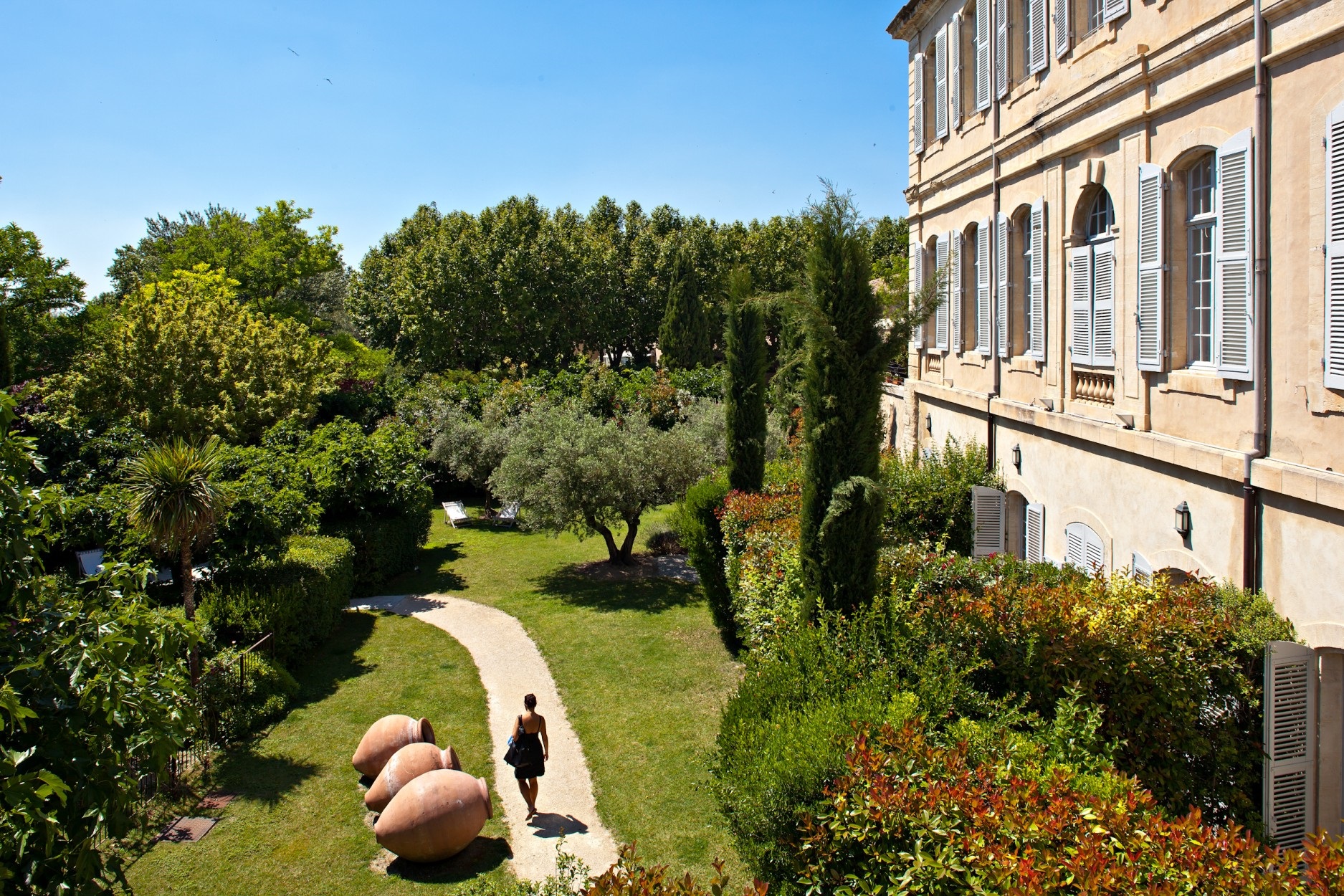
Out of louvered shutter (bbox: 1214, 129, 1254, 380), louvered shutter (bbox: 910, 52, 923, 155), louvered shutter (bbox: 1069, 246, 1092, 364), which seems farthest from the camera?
louvered shutter (bbox: 910, 52, 923, 155)

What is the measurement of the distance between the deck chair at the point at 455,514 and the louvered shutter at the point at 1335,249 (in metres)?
23.2

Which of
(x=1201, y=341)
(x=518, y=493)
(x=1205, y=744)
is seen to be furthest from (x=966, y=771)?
(x=518, y=493)

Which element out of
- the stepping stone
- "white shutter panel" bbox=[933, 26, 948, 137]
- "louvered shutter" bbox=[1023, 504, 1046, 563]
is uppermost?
"white shutter panel" bbox=[933, 26, 948, 137]

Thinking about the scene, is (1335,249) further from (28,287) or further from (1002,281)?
(28,287)

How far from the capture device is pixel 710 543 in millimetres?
16016

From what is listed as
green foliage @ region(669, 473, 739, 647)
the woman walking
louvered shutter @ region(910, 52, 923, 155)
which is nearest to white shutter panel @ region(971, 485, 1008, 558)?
green foliage @ region(669, 473, 739, 647)

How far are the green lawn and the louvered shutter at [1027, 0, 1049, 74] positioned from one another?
381 inches

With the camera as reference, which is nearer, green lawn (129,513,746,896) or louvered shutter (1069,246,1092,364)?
green lawn (129,513,746,896)

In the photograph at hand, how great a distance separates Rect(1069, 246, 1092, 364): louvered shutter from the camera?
434 inches

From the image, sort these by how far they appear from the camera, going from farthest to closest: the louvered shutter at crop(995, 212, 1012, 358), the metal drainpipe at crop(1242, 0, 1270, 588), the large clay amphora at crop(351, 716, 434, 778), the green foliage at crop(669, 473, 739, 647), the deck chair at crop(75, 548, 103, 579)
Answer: the deck chair at crop(75, 548, 103, 579), the green foliage at crop(669, 473, 739, 647), the louvered shutter at crop(995, 212, 1012, 358), the large clay amphora at crop(351, 716, 434, 778), the metal drainpipe at crop(1242, 0, 1270, 588)

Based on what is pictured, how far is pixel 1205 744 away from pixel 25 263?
99.9ft

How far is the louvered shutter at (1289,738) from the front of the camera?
273 inches

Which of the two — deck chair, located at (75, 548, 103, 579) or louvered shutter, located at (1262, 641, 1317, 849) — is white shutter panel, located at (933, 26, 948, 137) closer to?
louvered shutter, located at (1262, 641, 1317, 849)

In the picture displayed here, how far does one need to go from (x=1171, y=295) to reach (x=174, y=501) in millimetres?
12817
